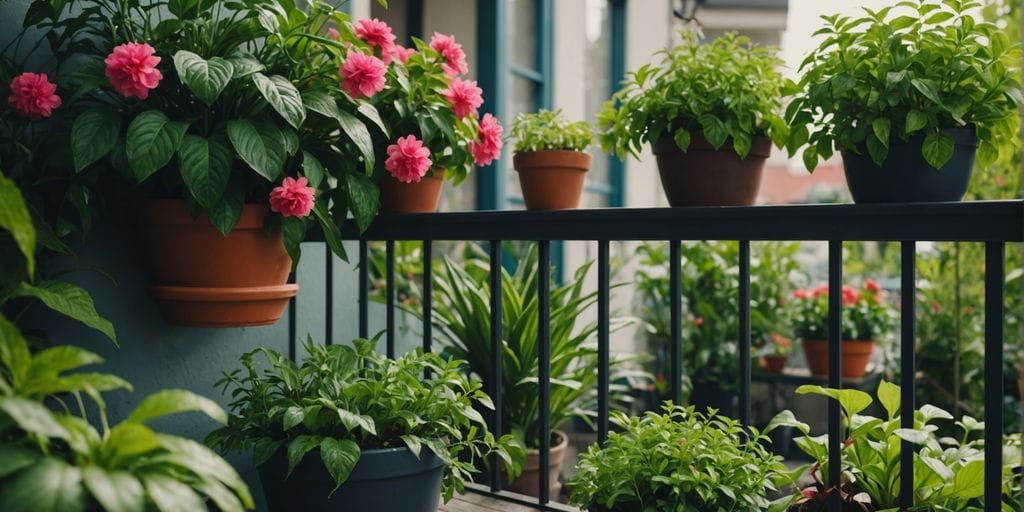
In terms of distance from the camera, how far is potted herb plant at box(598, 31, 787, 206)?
60.4 inches

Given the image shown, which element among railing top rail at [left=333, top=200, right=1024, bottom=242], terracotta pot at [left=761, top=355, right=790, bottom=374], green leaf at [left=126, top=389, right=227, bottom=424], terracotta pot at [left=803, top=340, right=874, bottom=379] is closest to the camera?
green leaf at [left=126, top=389, right=227, bottom=424]

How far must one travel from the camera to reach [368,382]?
Answer: 1495mm

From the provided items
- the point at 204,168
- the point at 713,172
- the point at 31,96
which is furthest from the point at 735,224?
the point at 31,96

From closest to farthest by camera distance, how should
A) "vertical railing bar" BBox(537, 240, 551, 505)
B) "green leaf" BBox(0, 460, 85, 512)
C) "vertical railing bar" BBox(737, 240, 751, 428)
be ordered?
"green leaf" BBox(0, 460, 85, 512) < "vertical railing bar" BBox(737, 240, 751, 428) < "vertical railing bar" BBox(537, 240, 551, 505)

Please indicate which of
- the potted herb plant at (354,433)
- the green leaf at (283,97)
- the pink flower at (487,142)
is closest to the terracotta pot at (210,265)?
the potted herb plant at (354,433)

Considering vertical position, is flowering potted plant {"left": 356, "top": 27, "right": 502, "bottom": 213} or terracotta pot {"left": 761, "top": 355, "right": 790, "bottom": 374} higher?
flowering potted plant {"left": 356, "top": 27, "right": 502, "bottom": 213}

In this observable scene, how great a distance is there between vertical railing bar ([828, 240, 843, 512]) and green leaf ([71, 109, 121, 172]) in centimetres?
122

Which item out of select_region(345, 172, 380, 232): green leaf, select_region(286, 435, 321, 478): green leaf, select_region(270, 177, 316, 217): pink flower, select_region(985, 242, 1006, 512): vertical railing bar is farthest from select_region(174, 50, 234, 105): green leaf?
select_region(985, 242, 1006, 512): vertical railing bar

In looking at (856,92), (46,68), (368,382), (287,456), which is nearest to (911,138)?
(856,92)

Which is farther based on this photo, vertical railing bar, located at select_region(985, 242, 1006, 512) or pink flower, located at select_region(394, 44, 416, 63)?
pink flower, located at select_region(394, 44, 416, 63)

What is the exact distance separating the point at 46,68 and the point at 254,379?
0.73m

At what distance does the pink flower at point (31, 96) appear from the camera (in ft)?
4.68

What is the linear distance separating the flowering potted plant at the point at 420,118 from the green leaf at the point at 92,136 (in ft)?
1.35

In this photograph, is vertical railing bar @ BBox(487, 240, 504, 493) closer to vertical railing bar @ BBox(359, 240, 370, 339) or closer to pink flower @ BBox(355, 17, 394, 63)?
vertical railing bar @ BBox(359, 240, 370, 339)
